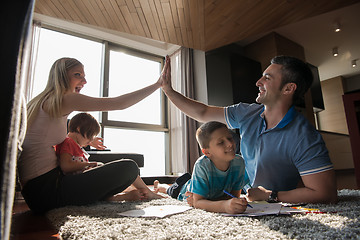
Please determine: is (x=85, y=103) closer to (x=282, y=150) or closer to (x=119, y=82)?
(x=282, y=150)

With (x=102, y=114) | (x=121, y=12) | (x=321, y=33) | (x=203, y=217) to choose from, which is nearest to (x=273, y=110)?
(x=203, y=217)

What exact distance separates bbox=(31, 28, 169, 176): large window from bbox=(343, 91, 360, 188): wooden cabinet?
10.9 ft

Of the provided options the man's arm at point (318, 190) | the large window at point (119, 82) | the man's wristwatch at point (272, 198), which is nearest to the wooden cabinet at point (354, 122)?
the man's arm at point (318, 190)

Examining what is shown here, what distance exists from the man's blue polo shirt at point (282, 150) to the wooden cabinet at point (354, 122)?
1.10m

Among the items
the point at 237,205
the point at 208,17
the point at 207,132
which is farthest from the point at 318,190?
the point at 208,17

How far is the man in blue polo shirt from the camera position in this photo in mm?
1028

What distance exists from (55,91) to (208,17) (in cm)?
241

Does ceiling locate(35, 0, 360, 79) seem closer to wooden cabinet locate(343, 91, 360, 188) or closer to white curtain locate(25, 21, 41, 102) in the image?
white curtain locate(25, 21, 41, 102)

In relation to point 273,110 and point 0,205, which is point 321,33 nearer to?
point 273,110

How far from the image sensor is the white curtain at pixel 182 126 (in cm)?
433

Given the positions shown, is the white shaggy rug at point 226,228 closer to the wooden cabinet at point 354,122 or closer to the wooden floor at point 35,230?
the wooden floor at point 35,230

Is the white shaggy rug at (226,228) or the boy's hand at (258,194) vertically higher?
the boy's hand at (258,194)

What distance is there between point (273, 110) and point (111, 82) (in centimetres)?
369

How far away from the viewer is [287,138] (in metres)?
1.14
